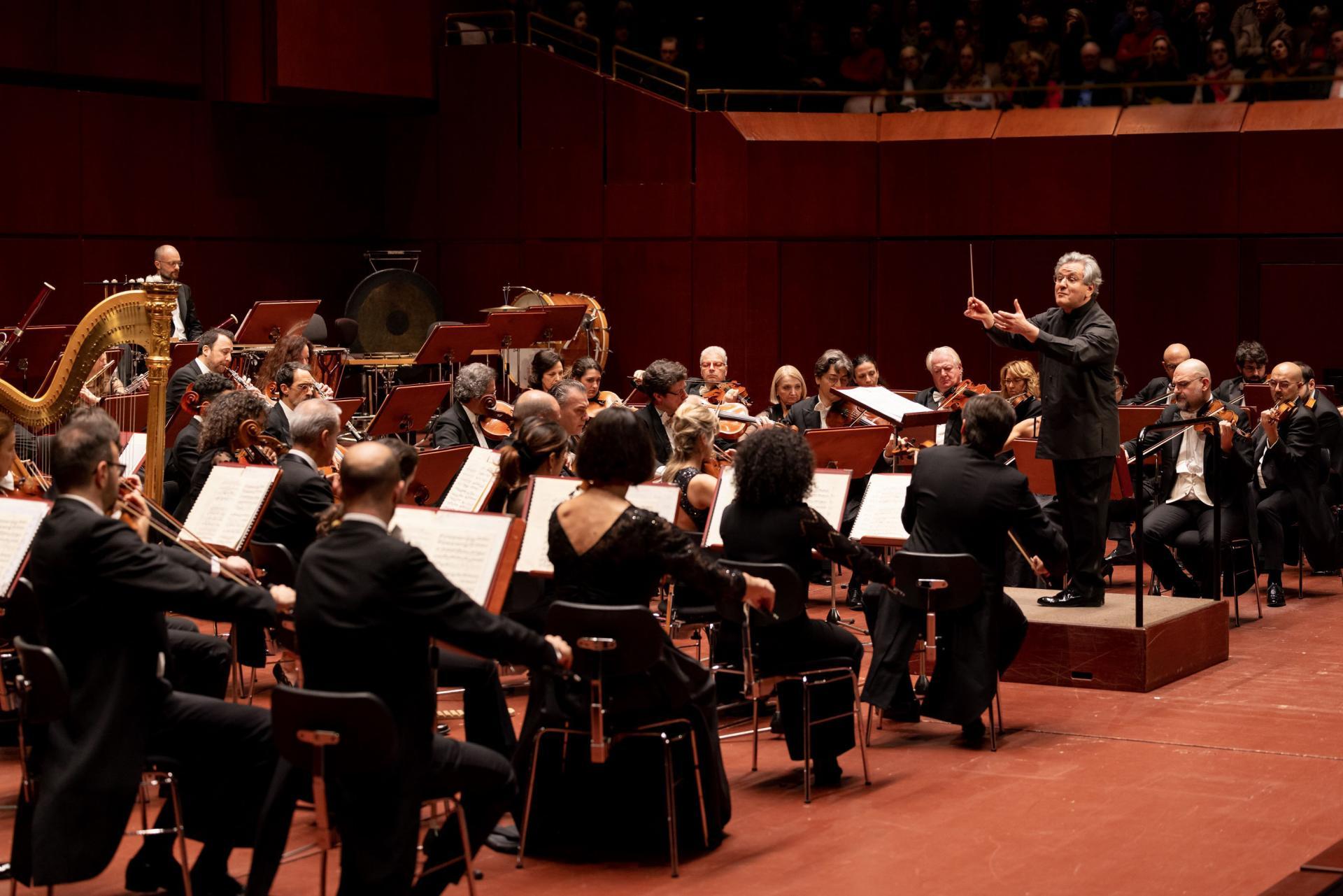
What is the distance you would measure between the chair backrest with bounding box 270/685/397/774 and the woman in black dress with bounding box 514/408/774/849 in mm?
1081

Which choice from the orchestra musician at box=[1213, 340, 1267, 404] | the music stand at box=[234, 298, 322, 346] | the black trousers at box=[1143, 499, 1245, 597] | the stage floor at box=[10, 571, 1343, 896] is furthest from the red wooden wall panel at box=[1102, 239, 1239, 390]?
the music stand at box=[234, 298, 322, 346]

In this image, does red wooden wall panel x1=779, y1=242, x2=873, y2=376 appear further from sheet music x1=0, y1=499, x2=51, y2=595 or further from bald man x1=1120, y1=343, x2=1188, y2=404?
sheet music x1=0, y1=499, x2=51, y2=595

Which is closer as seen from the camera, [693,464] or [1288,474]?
[693,464]

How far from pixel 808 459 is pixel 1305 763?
208cm

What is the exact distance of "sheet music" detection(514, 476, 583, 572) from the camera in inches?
222

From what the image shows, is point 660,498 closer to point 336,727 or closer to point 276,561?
point 276,561

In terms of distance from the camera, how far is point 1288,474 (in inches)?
344

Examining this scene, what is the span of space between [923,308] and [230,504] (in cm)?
894

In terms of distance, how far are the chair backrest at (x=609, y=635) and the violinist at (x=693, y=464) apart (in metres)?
2.02

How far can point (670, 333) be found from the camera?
46.1ft

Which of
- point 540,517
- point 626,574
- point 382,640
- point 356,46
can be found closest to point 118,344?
point 540,517

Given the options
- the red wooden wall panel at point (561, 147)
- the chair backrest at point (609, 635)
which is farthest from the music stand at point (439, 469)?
the red wooden wall panel at point (561, 147)

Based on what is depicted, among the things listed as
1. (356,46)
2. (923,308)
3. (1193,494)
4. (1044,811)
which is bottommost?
(1044,811)

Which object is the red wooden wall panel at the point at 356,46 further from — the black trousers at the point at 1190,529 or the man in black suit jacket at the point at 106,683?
→ the man in black suit jacket at the point at 106,683
